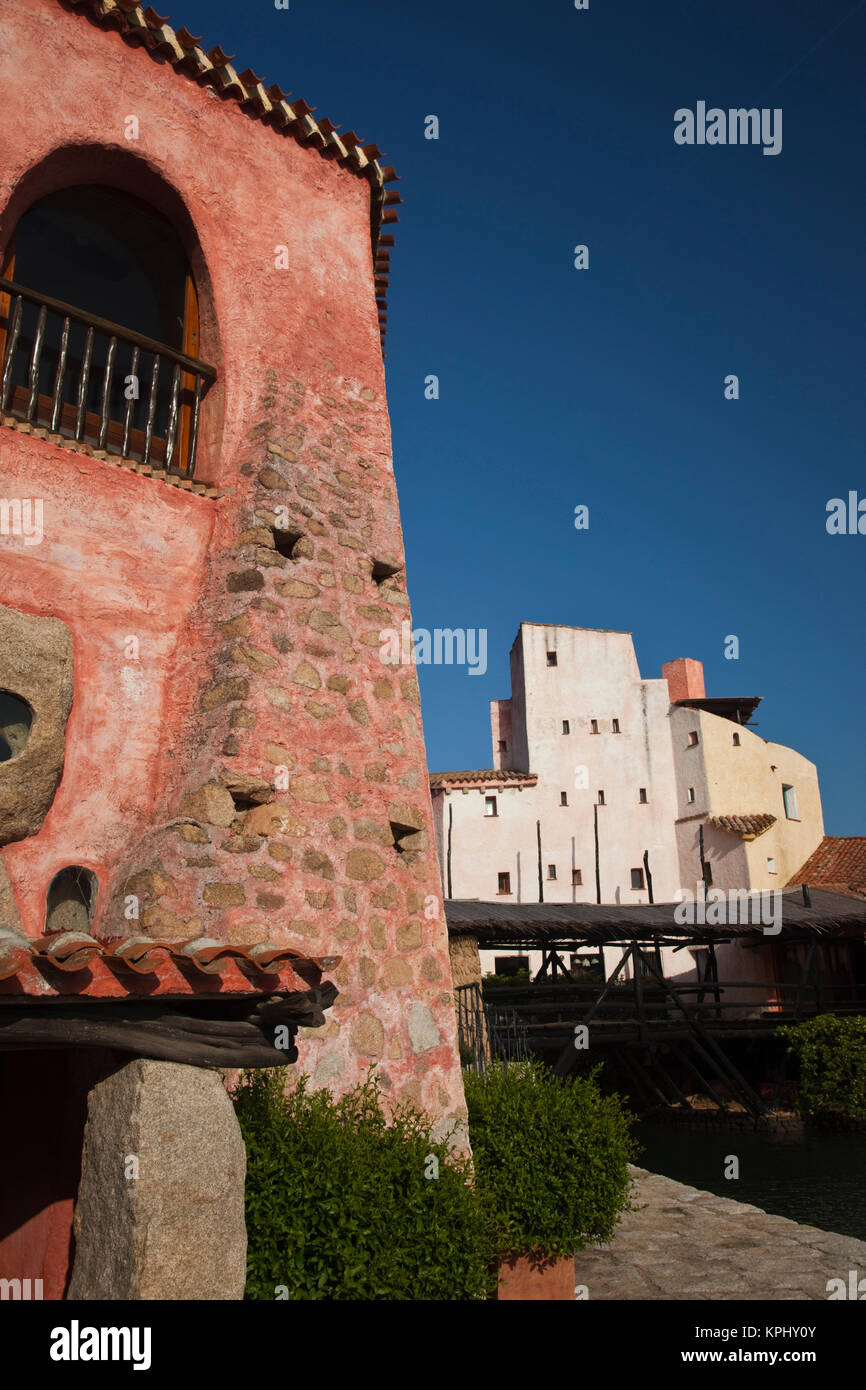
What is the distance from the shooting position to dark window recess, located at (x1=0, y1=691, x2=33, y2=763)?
5.77 metres

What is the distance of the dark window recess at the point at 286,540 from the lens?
23.9 ft

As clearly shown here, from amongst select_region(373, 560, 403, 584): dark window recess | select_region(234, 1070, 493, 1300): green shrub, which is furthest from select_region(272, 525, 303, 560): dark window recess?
select_region(234, 1070, 493, 1300): green shrub

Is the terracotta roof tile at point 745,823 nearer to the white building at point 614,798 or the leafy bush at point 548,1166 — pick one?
the white building at point 614,798

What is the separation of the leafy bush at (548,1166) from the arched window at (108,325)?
212 inches

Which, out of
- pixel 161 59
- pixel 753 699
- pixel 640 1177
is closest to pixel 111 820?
pixel 161 59

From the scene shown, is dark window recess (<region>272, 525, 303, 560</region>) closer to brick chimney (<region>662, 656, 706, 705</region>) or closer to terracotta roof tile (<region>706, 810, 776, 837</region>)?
terracotta roof tile (<region>706, 810, 776, 837</region>)

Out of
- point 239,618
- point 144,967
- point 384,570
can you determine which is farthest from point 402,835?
point 144,967

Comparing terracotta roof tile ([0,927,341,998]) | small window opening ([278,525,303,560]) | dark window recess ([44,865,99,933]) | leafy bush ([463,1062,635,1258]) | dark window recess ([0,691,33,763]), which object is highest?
small window opening ([278,525,303,560])

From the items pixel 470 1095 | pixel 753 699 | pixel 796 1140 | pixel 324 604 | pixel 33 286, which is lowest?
pixel 796 1140

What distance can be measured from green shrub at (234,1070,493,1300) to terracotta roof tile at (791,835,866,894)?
89.6 ft

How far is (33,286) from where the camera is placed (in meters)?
7.91

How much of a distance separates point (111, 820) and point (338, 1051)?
81.9 inches
